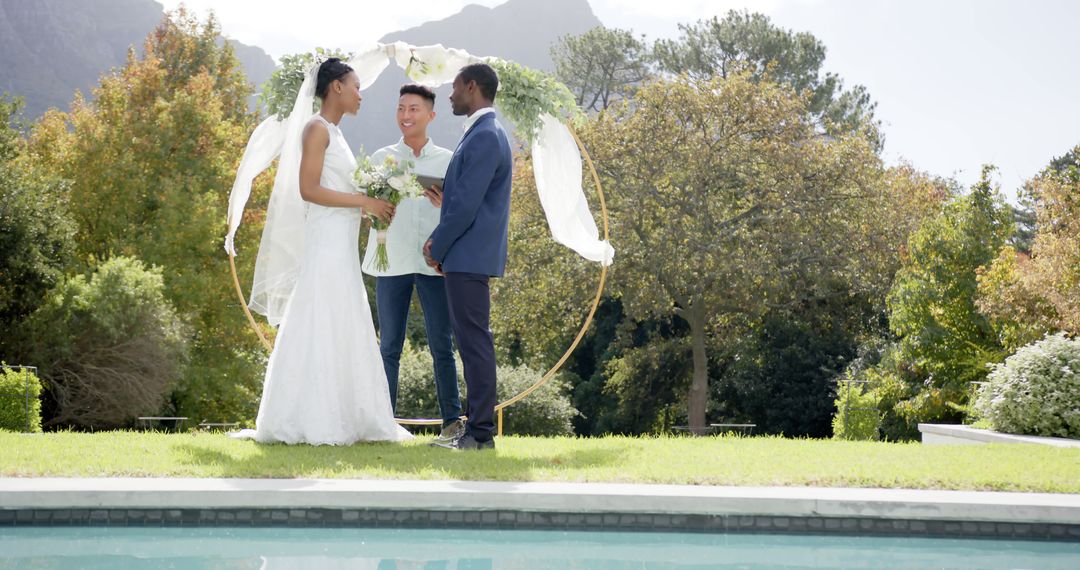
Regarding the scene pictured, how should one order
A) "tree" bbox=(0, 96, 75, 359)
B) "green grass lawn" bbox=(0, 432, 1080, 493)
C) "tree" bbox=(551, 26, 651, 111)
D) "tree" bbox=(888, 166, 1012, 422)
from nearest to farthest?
"green grass lawn" bbox=(0, 432, 1080, 493), "tree" bbox=(888, 166, 1012, 422), "tree" bbox=(0, 96, 75, 359), "tree" bbox=(551, 26, 651, 111)

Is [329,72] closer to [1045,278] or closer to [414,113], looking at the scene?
[414,113]

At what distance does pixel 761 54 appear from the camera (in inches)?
1433

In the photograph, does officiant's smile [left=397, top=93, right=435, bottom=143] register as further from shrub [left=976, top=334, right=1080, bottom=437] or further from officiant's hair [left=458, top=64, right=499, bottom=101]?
shrub [left=976, top=334, right=1080, bottom=437]

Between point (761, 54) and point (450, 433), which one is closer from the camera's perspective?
point (450, 433)

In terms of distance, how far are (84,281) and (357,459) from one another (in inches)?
665

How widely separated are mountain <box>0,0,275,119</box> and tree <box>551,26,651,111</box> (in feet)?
97.2

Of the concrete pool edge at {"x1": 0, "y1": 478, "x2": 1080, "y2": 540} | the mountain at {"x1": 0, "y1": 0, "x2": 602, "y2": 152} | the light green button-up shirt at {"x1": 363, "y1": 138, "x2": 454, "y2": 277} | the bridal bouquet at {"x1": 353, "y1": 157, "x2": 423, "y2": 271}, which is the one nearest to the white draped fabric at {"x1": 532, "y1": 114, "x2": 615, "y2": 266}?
the light green button-up shirt at {"x1": 363, "y1": 138, "x2": 454, "y2": 277}

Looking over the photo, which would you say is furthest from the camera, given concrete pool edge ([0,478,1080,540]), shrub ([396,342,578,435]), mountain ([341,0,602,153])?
mountain ([341,0,602,153])

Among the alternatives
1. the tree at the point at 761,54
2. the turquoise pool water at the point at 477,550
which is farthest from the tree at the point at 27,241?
the tree at the point at 761,54

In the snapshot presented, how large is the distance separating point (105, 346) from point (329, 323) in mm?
15327

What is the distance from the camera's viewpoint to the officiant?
6.84m

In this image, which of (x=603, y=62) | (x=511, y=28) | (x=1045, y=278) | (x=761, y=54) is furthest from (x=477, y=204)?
(x=511, y=28)

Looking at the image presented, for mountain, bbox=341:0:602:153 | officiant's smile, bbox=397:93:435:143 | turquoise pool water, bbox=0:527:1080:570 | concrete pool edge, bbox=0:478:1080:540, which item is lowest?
turquoise pool water, bbox=0:527:1080:570

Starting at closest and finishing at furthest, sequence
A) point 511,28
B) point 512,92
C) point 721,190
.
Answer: point 512,92 → point 721,190 → point 511,28
